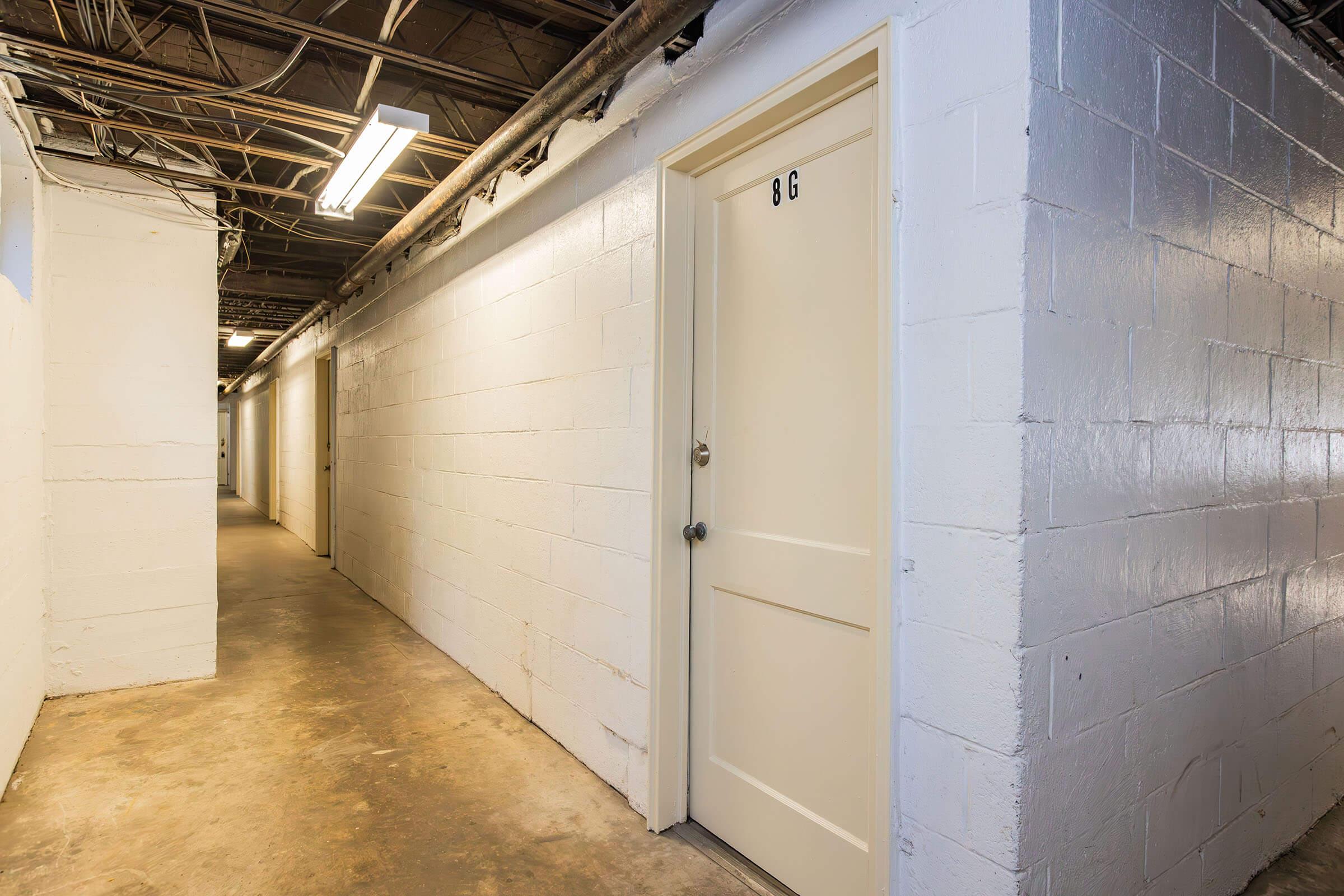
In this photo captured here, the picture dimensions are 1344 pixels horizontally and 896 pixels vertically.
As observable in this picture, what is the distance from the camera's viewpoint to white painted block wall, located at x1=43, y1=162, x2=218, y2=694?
11.9 ft

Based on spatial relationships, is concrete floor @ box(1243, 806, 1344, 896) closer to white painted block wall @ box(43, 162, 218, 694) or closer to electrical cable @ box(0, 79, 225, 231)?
white painted block wall @ box(43, 162, 218, 694)

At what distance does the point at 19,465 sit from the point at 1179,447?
4.02 m

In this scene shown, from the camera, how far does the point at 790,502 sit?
6.79 feet

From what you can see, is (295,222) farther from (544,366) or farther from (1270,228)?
(1270,228)

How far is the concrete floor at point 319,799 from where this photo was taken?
2.16m

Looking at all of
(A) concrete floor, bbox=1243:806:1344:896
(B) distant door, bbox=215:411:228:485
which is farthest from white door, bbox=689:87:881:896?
(B) distant door, bbox=215:411:228:485

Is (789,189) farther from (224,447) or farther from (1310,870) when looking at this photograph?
(224,447)

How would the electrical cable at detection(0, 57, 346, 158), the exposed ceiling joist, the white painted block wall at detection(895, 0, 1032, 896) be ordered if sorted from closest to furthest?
the white painted block wall at detection(895, 0, 1032, 896) → the exposed ceiling joist → the electrical cable at detection(0, 57, 346, 158)

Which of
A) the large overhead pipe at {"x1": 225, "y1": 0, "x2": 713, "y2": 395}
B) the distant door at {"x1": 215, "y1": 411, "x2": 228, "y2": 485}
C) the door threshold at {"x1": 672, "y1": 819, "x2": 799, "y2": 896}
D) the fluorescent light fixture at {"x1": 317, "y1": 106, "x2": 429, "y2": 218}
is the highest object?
the large overhead pipe at {"x1": 225, "y1": 0, "x2": 713, "y2": 395}

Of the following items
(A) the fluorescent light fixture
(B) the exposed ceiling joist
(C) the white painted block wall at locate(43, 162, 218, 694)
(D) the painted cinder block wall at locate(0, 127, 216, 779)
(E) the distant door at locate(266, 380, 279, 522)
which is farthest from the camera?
(E) the distant door at locate(266, 380, 279, 522)

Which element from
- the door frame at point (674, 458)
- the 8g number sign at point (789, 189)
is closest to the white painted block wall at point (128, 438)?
the door frame at point (674, 458)

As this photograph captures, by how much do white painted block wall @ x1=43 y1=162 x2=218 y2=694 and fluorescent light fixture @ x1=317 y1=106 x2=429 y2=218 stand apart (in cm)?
A: 112

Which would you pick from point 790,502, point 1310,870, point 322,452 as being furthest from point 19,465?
point 322,452

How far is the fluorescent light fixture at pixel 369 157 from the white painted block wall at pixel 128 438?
112cm
